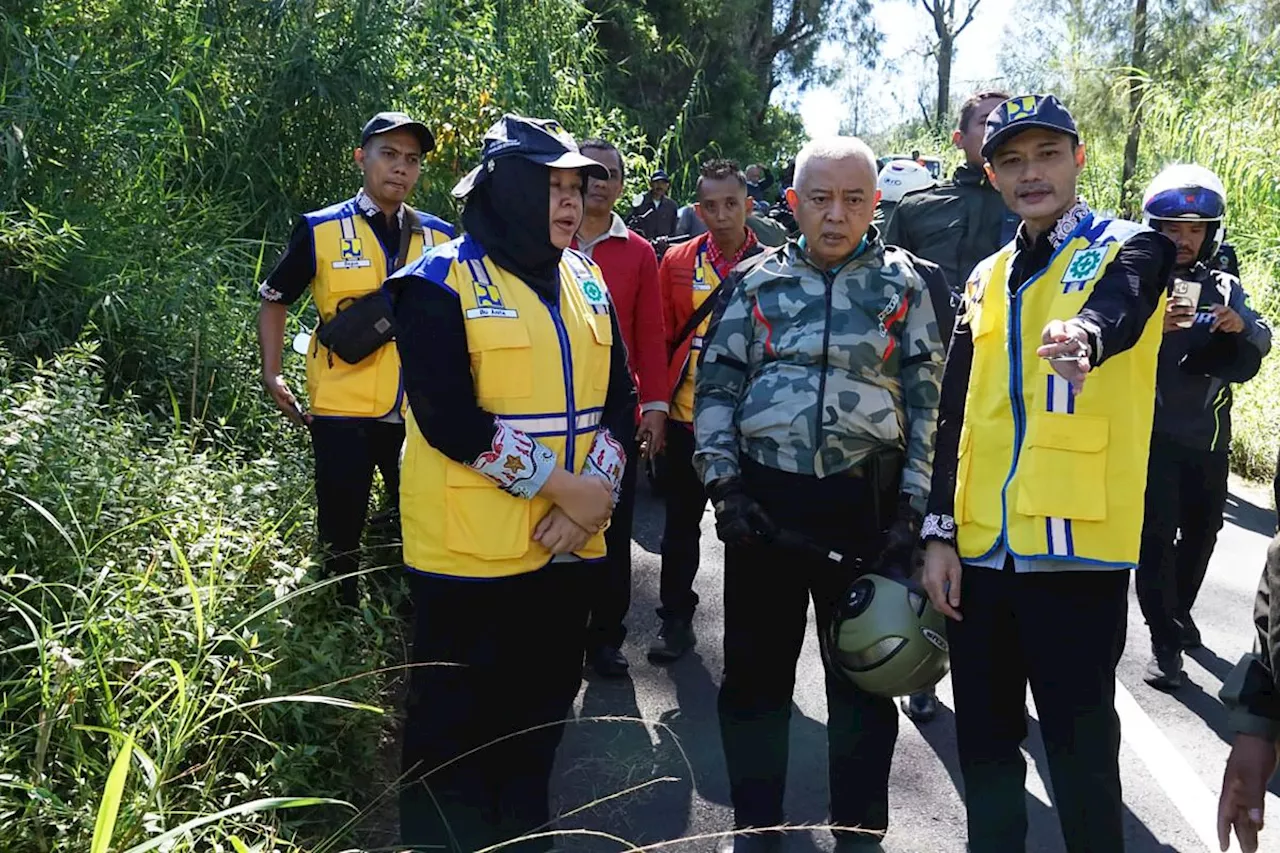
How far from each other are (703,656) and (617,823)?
165 cm

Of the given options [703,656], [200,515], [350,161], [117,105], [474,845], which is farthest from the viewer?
[350,161]

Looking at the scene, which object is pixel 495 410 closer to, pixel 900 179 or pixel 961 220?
pixel 961 220

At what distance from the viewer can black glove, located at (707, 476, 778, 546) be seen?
3.49 m

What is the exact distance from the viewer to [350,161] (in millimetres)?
8789

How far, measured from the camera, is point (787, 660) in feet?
12.3

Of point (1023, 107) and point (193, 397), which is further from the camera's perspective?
point (193, 397)

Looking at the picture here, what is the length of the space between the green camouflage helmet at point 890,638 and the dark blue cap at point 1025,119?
46.5 inches

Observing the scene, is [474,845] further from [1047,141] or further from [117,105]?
[117,105]

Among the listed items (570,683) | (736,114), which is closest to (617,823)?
(570,683)

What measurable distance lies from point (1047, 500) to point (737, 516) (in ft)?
2.90

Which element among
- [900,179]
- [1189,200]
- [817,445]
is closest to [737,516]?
[817,445]

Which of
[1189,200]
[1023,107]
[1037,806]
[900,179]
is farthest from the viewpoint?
[900,179]

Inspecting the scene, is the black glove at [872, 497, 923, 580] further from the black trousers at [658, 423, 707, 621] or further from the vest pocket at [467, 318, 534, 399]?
the black trousers at [658, 423, 707, 621]

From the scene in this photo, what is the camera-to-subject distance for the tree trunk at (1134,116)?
1983 cm
